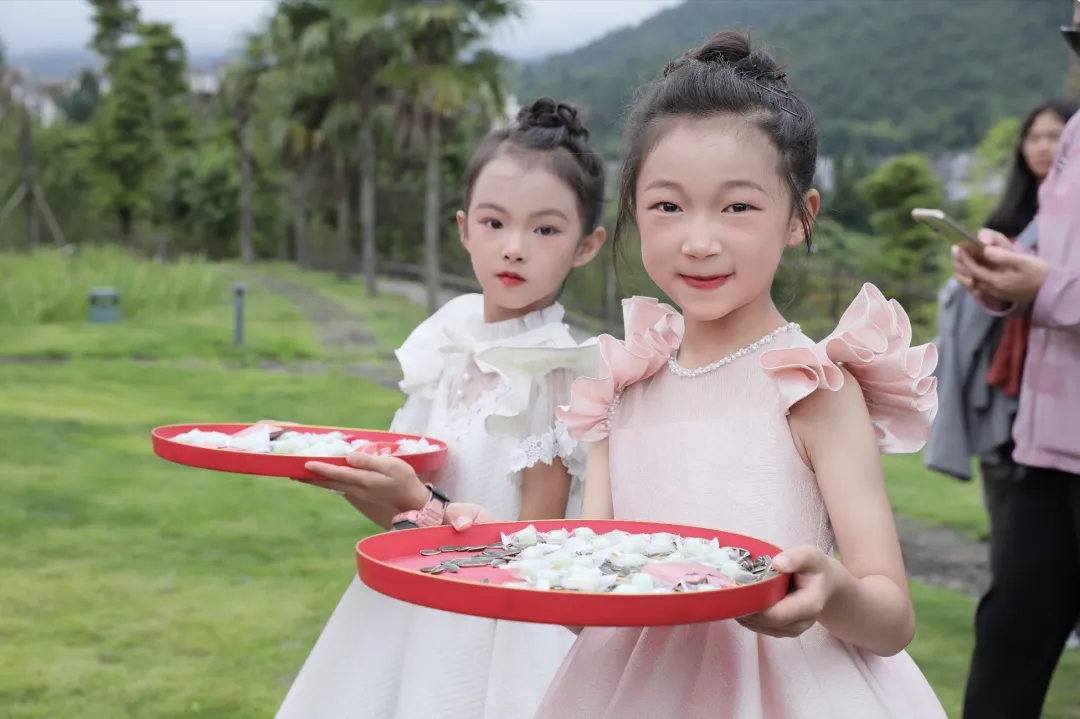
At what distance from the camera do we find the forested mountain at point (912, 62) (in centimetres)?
2662

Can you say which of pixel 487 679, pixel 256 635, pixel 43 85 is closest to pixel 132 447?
pixel 256 635

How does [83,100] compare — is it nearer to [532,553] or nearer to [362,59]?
[362,59]

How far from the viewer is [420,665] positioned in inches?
81.0

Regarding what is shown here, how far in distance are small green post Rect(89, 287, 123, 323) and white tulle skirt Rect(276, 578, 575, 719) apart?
10.8 metres

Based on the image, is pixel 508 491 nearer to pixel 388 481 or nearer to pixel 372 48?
pixel 388 481

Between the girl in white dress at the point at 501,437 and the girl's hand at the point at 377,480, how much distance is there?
0.23 ft

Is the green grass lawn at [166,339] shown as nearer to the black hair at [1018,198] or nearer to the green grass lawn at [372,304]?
the green grass lawn at [372,304]

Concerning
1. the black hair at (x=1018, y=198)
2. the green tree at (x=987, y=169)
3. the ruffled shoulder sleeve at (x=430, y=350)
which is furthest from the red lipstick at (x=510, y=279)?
the green tree at (x=987, y=169)

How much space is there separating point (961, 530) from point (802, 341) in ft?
15.3

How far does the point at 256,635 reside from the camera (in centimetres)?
397

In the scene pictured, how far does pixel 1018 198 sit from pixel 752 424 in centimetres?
240

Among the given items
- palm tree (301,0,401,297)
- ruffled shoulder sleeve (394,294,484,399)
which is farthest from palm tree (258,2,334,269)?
ruffled shoulder sleeve (394,294,484,399)

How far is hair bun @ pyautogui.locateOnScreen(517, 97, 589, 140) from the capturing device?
7.23 feet

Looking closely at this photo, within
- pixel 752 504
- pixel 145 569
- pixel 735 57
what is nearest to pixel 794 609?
pixel 752 504
